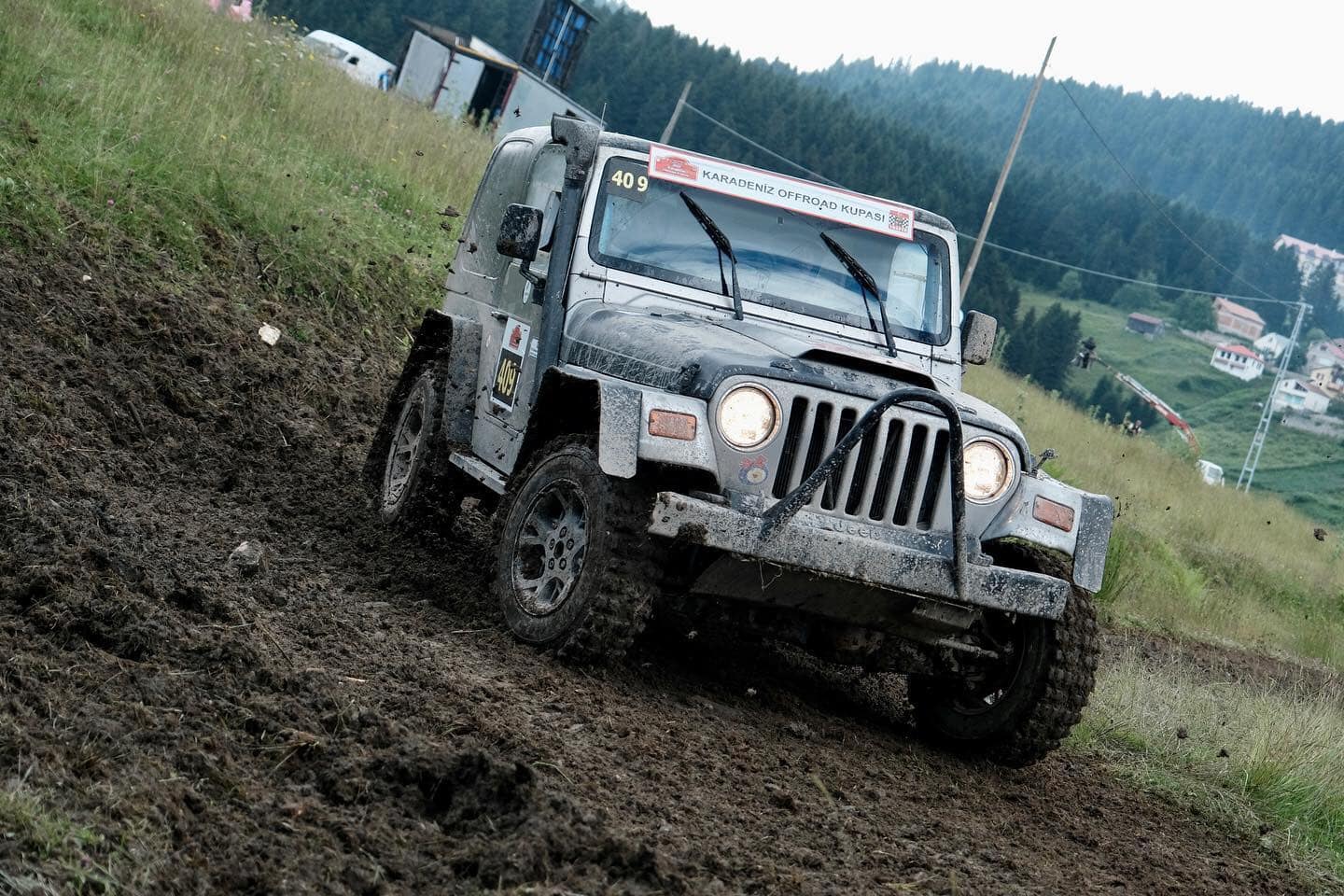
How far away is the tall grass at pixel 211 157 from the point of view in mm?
9680

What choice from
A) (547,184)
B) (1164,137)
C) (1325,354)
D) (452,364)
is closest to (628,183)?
(547,184)

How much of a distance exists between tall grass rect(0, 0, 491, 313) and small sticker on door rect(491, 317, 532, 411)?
375 cm

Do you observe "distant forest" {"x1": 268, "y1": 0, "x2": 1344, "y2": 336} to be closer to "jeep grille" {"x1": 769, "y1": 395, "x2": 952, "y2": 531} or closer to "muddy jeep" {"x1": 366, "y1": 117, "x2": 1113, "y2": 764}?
"muddy jeep" {"x1": 366, "y1": 117, "x2": 1113, "y2": 764}

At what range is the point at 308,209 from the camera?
451 inches

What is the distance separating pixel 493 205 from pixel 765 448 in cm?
299

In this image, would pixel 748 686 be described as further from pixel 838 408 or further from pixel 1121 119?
pixel 1121 119

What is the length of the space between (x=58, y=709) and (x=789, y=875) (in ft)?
6.10

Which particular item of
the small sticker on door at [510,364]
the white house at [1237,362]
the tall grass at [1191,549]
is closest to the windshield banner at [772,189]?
the small sticker on door at [510,364]

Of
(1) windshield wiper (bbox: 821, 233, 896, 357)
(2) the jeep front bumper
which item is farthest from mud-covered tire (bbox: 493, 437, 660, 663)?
(1) windshield wiper (bbox: 821, 233, 896, 357)

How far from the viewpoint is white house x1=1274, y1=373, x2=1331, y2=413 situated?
9656 cm

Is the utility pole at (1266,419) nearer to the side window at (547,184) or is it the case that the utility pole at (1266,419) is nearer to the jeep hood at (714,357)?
the side window at (547,184)

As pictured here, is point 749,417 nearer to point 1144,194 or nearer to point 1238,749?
point 1238,749

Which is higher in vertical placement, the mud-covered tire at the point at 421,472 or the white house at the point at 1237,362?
the white house at the point at 1237,362

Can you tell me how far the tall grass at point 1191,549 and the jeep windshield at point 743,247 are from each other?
598cm
